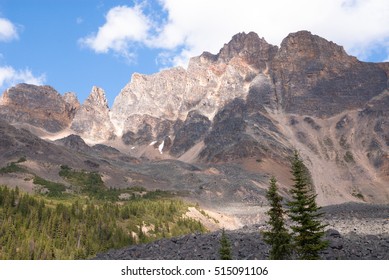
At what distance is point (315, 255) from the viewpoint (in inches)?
1027

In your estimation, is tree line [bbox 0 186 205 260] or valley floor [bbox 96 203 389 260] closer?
valley floor [bbox 96 203 389 260]

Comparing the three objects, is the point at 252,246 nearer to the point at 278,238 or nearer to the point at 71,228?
the point at 278,238

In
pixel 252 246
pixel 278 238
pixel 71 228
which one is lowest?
pixel 278 238

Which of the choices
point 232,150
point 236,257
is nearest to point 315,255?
Result: point 236,257

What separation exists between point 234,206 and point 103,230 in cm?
6015

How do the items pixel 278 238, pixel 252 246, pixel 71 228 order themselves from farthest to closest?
pixel 71 228 < pixel 252 246 < pixel 278 238

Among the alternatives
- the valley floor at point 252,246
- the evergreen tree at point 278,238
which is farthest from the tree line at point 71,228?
the evergreen tree at point 278,238

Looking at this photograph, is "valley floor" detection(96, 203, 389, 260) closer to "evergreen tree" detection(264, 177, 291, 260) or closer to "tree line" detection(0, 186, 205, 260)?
"evergreen tree" detection(264, 177, 291, 260)

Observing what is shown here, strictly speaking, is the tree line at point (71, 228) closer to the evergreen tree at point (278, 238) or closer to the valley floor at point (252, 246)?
the valley floor at point (252, 246)

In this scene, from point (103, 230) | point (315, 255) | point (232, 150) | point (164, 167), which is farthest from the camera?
point (232, 150)

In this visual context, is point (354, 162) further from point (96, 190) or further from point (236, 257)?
point (236, 257)

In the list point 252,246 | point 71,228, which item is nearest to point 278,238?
point 252,246

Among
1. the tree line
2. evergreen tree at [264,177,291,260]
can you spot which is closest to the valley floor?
evergreen tree at [264,177,291,260]

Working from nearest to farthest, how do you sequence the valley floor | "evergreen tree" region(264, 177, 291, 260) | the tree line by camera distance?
"evergreen tree" region(264, 177, 291, 260), the valley floor, the tree line
